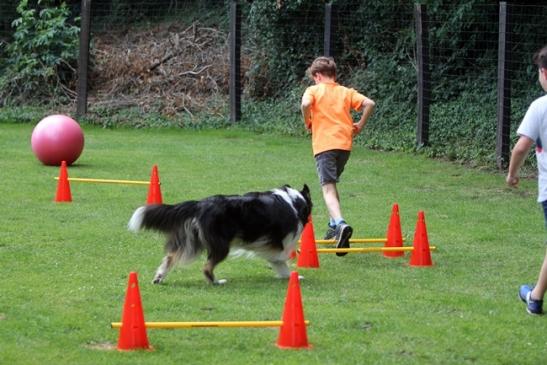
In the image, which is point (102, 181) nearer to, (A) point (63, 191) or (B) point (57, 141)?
(A) point (63, 191)

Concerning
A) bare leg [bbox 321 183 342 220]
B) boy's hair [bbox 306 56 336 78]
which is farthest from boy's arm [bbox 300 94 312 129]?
bare leg [bbox 321 183 342 220]

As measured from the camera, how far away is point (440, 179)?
1472 centimetres

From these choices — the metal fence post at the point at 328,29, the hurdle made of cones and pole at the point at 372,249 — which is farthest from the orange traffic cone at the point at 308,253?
the metal fence post at the point at 328,29

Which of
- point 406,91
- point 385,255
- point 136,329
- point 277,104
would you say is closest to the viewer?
point 136,329

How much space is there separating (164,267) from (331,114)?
8.14 feet

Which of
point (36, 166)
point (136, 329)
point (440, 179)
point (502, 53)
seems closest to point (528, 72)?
point (502, 53)

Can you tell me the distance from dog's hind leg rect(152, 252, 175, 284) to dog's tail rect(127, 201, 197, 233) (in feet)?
0.66

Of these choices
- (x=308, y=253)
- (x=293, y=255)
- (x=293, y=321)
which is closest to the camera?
(x=293, y=321)

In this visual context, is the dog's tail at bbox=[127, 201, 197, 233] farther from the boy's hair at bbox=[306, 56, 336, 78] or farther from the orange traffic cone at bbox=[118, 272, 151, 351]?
the boy's hair at bbox=[306, 56, 336, 78]

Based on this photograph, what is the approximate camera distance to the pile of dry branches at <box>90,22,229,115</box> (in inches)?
896

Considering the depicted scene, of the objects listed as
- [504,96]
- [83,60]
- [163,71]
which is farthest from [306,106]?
[163,71]

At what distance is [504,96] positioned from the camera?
15672 mm

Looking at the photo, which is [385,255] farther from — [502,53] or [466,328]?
[502,53]

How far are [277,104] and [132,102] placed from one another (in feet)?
10.8
